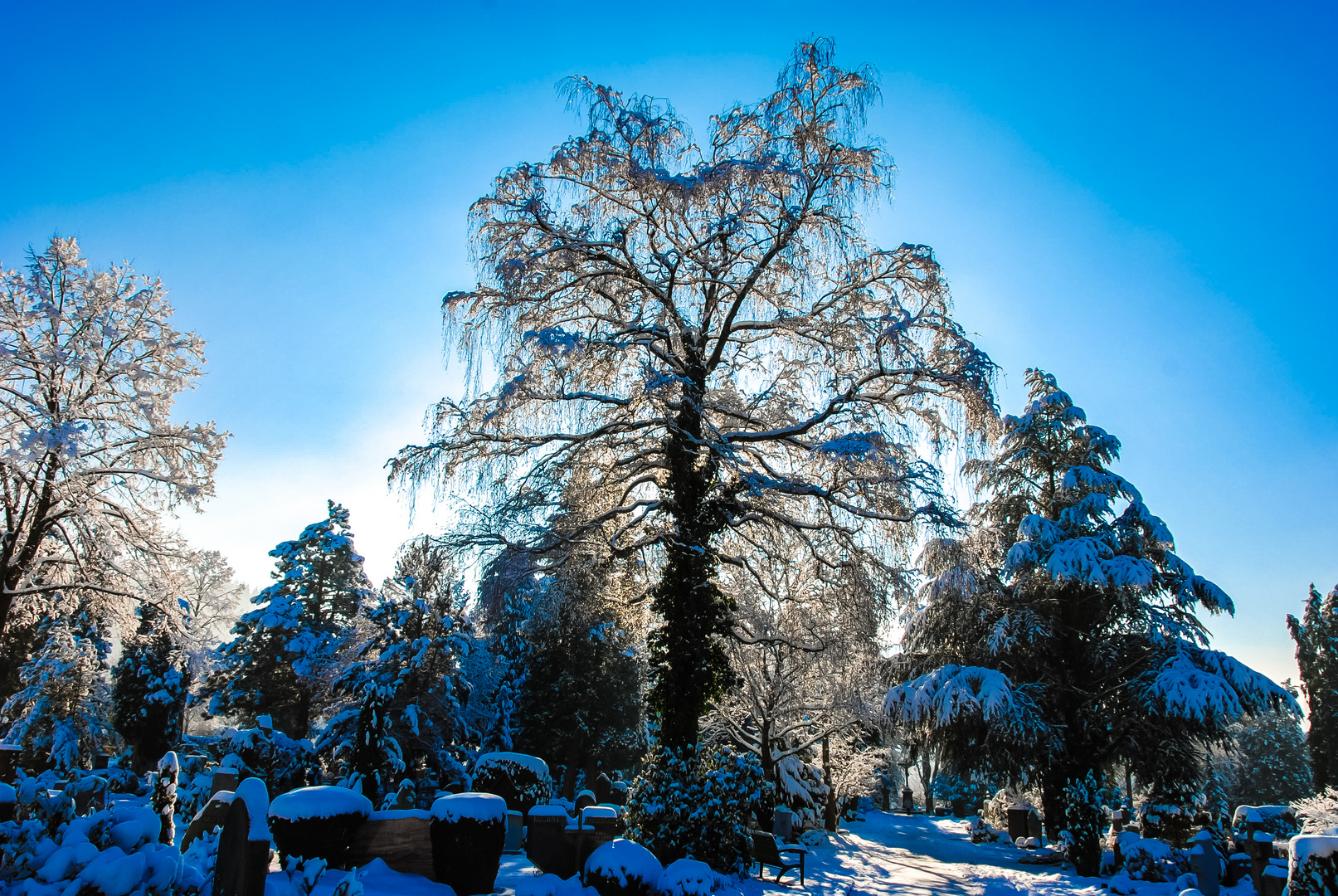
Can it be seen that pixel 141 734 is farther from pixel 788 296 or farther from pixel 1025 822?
pixel 1025 822

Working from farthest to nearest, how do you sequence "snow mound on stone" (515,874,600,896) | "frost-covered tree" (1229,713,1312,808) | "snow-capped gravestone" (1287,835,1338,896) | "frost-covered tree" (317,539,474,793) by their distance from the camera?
1. "frost-covered tree" (1229,713,1312,808)
2. "frost-covered tree" (317,539,474,793)
3. "snow mound on stone" (515,874,600,896)
4. "snow-capped gravestone" (1287,835,1338,896)

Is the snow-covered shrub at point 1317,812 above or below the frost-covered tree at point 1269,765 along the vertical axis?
above

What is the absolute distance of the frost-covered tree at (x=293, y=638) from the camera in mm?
26031

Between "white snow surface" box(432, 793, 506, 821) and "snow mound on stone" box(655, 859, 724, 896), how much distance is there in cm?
225

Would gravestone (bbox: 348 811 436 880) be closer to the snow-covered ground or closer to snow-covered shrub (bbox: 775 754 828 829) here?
the snow-covered ground

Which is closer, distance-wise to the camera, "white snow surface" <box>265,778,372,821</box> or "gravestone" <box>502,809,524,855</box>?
"white snow surface" <box>265,778,372,821</box>

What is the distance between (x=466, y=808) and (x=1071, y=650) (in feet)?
51.0

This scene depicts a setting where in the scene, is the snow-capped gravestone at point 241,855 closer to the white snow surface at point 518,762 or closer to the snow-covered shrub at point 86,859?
the snow-covered shrub at point 86,859

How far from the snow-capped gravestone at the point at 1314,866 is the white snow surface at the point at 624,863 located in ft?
20.9

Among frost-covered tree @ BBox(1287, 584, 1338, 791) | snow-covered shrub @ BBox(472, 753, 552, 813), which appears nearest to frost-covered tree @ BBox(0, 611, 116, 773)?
snow-covered shrub @ BBox(472, 753, 552, 813)

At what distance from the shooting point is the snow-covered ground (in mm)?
7945

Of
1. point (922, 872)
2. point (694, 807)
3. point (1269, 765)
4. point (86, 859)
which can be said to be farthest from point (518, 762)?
point (1269, 765)

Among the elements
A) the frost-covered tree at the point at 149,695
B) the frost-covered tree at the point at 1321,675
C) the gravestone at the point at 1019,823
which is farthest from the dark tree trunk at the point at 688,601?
the frost-covered tree at the point at 1321,675

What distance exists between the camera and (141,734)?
24828 mm
